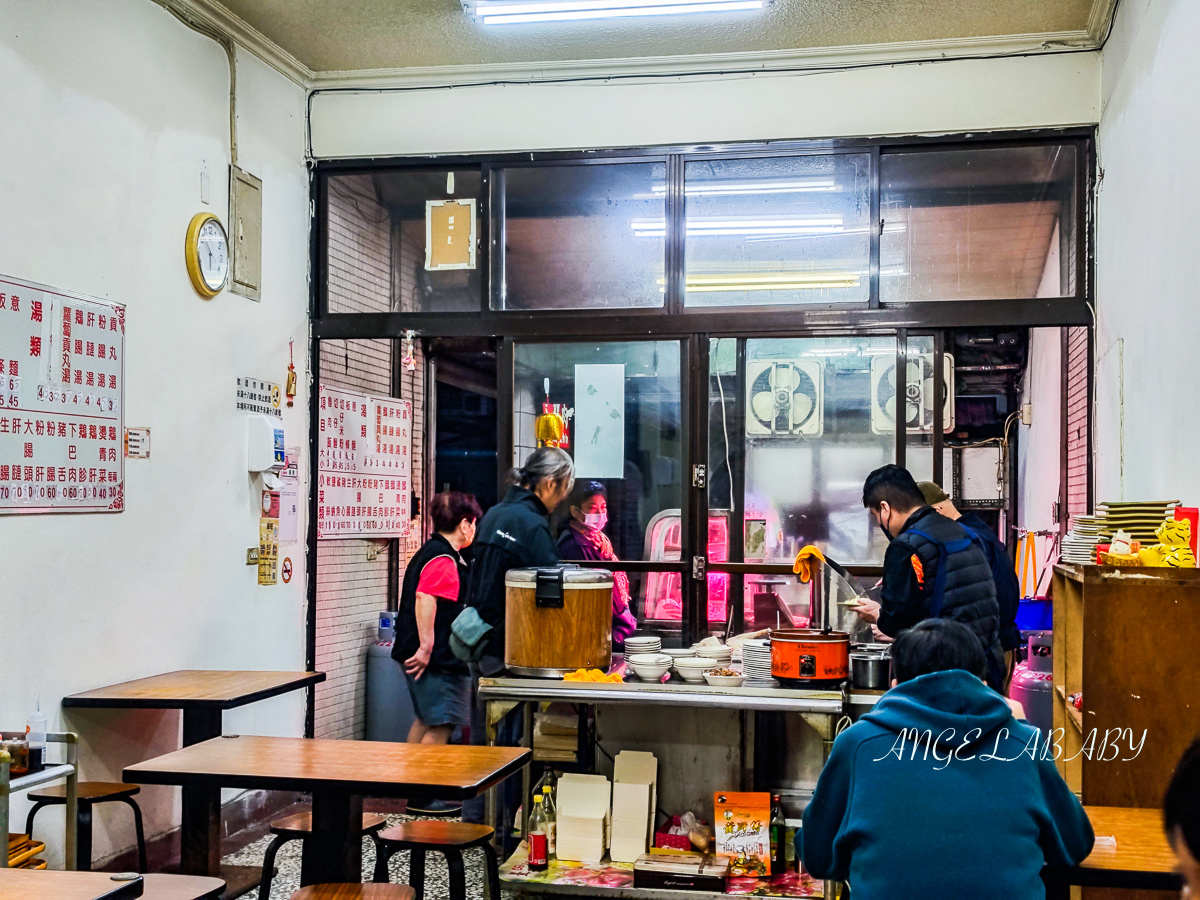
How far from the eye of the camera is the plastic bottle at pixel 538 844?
4184mm

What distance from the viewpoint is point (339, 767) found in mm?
3139

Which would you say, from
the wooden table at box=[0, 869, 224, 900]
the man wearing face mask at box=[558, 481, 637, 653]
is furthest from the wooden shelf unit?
the man wearing face mask at box=[558, 481, 637, 653]

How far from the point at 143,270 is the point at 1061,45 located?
4325 millimetres

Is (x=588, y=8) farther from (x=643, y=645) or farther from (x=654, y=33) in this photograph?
(x=643, y=645)

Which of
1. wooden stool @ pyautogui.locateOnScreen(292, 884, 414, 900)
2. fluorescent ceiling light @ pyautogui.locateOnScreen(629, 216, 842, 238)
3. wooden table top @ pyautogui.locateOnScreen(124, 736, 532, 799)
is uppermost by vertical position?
fluorescent ceiling light @ pyautogui.locateOnScreen(629, 216, 842, 238)

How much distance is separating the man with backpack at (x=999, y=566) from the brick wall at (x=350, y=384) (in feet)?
9.85

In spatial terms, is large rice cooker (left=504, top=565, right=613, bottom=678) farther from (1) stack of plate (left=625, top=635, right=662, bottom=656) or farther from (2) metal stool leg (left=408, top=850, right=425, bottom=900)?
(2) metal stool leg (left=408, top=850, right=425, bottom=900)

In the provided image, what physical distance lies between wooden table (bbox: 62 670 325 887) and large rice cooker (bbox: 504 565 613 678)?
969 mm

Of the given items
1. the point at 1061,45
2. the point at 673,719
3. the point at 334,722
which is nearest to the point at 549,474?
the point at 673,719

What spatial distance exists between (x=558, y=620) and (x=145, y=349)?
2.02 m

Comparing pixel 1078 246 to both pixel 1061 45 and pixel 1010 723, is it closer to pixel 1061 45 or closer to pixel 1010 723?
pixel 1061 45

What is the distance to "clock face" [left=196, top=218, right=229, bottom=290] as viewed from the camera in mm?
4840

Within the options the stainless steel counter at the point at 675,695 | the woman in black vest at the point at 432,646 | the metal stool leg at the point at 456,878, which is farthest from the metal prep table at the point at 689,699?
the woman in black vest at the point at 432,646

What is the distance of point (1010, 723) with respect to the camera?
2.34 meters
